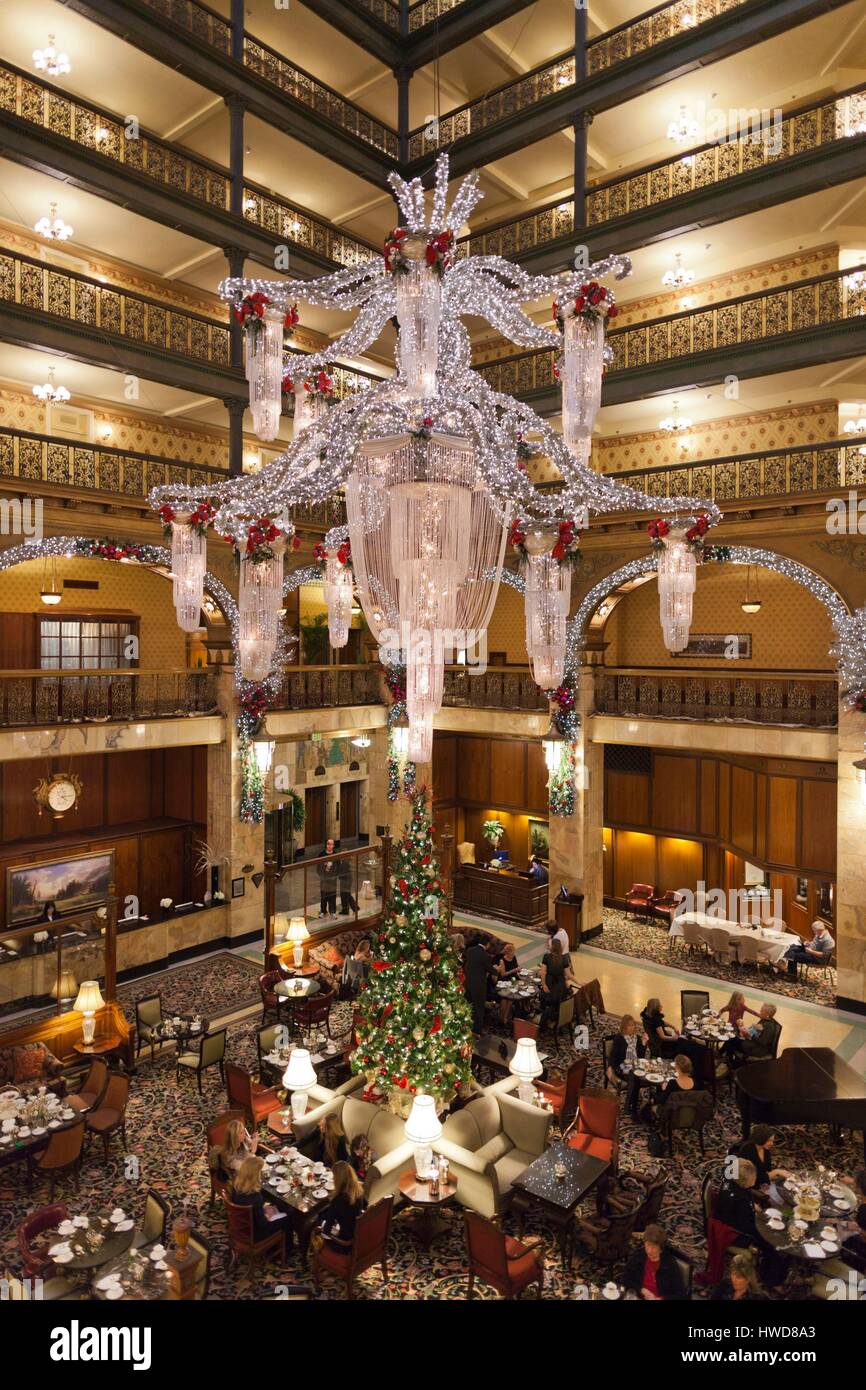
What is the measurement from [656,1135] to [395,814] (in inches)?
388

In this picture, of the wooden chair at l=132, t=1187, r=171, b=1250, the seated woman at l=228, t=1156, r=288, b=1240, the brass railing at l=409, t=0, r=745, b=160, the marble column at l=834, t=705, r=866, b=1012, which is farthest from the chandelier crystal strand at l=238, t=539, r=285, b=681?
the marble column at l=834, t=705, r=866, b=1012

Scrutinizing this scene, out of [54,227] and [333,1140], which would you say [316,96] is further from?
[333,1140]

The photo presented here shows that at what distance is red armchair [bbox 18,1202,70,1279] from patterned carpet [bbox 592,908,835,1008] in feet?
32.7

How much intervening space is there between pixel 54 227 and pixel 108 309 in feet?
5.53

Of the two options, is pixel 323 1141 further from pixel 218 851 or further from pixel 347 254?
pixel 347 254

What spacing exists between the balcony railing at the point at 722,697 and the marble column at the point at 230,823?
6.46 m

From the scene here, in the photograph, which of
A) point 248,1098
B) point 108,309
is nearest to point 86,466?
point 108,309

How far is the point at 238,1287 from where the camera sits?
6250mm

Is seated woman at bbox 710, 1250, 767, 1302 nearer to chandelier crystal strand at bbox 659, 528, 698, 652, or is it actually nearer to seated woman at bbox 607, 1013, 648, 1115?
seated woman at bbox 607, 1013, 648, 1115

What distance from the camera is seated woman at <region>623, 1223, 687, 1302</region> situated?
543cm

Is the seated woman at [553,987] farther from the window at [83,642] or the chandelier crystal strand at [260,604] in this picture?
the window at [83,642]

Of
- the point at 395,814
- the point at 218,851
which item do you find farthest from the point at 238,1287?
the point at 395,814

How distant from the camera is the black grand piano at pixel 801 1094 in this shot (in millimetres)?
7621

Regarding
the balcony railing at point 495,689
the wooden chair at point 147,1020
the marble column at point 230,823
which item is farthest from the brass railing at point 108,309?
the wooden chair at point 147,1020
